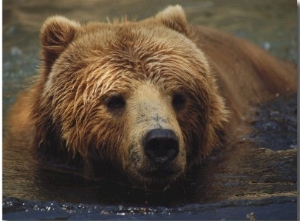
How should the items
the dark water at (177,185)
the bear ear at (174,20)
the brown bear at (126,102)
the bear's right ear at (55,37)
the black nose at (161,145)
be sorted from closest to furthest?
the black nose at (161,145) < the brown bear at (126,102) < the dark water at (177,185) < the bear's right ear at (55,37) < the bear ear at (174,20)

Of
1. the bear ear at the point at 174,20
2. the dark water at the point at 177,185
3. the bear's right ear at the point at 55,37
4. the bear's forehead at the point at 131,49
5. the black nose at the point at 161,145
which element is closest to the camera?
the black nose at the point at 161,145

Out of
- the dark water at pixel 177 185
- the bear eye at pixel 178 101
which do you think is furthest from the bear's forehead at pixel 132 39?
the dark water at pixel 177 185

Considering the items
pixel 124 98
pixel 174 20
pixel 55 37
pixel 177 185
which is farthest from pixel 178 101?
pixel 55 37

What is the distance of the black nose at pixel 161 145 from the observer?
425cm

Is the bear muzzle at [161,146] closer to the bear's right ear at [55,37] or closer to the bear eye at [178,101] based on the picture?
the bear eye at [178,101]

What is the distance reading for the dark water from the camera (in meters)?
4.59

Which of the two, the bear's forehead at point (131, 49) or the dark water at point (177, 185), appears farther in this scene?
the bear's forehead at point (131, 49)

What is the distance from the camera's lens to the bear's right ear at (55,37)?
4.93m

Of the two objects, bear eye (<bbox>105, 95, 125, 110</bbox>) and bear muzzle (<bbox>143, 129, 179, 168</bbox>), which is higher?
bear eye (<bbox>105, 95, 125, 110</bbox>)

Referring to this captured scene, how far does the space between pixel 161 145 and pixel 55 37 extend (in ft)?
3.36

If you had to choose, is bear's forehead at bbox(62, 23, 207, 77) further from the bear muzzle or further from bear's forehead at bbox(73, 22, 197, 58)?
the bear muzzle

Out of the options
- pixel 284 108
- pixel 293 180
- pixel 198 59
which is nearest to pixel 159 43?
pixel 198 59

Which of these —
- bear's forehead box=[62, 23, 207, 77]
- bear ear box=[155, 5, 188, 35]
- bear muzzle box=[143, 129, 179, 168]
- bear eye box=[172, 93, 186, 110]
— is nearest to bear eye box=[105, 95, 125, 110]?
bear's forehead box=[62, 23, 207, 77]

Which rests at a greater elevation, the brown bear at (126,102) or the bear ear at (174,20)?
the bear ear at (174,20)
